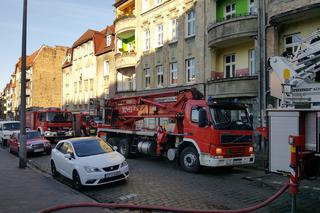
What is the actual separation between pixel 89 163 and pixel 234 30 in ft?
42.6

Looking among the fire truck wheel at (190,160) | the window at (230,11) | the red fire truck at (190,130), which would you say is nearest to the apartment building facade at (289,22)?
the window at (230,11)

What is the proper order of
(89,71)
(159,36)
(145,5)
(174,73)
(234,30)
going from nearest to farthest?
(234,30), (174,73), (159,36), (145,5), (89,71)

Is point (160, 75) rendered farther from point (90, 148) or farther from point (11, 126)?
point (90, 148)

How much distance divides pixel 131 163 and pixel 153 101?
9.54 ft

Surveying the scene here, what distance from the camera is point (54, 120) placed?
2561cm

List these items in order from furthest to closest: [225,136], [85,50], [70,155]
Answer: [85,50] → [225,136] → [70,155]

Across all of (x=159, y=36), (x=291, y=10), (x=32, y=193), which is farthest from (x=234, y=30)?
(x=32, y=193)

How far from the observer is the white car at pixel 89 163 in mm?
10227

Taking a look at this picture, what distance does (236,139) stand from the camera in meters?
12.4

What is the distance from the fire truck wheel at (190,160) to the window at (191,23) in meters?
14.1

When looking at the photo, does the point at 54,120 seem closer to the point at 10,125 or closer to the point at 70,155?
the point at 10,125

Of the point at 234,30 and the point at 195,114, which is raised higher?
the point at 234,30

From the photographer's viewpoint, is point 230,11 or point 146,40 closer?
point 230,11

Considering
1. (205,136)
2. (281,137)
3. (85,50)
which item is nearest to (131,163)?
(205,136)
